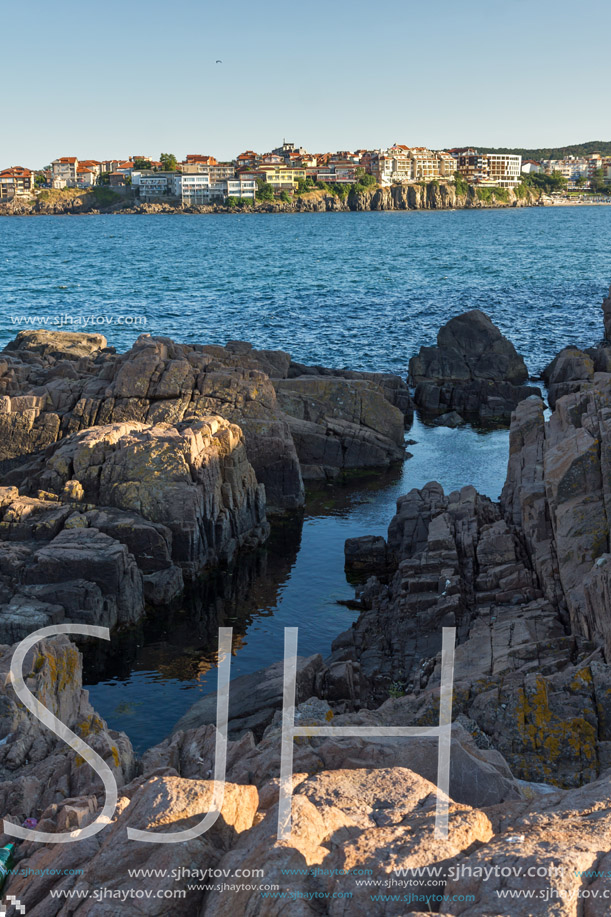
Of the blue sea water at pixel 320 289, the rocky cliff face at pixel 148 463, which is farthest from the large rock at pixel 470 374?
the rocky cliff face at pixel 148 463

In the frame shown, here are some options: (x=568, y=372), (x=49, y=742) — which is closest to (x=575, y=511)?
(x=49, y=742)

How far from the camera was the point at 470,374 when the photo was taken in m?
50.2

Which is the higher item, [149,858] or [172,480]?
[149,858]

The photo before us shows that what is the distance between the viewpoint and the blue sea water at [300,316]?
76.2 feet

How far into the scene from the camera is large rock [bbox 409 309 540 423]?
156 ft

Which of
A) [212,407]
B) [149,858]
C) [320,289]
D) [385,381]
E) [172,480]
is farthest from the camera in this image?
[320,289]

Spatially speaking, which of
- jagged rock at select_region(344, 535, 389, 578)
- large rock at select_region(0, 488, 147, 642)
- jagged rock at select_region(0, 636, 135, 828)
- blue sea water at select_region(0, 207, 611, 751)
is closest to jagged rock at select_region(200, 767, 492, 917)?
jagged rock at select_region(0, 636, 135, 828)

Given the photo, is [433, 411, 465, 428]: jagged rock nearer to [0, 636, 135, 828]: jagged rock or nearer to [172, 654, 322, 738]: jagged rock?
[172, 654, 322, 738]: jagged rock

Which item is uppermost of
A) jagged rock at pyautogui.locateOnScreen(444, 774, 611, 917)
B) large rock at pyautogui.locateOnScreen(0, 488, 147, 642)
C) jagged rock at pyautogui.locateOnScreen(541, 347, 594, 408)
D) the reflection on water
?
jagged rock at pyautogui.locateOnScreen(444, 774, 611, 917)

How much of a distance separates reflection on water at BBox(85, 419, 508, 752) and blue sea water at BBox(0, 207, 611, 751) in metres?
0.06

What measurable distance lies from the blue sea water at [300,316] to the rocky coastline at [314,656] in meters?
1.50

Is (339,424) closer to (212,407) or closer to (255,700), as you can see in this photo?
(212,407)

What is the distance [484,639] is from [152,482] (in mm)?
12528

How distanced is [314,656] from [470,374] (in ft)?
111
